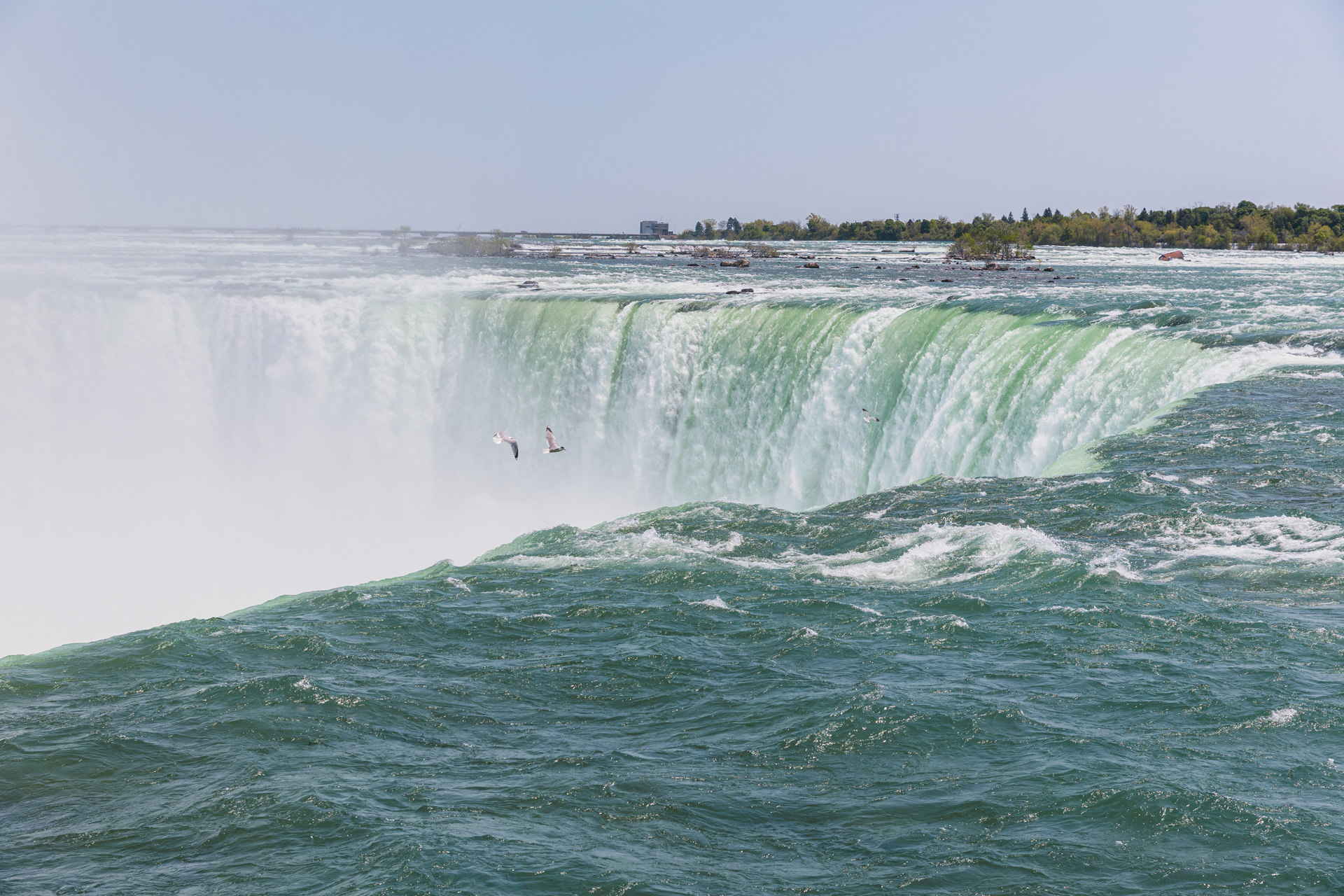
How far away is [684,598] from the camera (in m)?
12.0

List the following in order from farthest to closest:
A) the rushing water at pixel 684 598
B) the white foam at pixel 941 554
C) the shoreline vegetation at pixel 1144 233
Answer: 1. the shoreline vegetation at pixel 1144 233
2. the white foam at pixel 941 554
3. the rushing water at pixel 684 598

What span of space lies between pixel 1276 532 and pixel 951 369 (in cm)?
1020

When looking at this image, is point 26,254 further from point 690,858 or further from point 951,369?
point 690,858

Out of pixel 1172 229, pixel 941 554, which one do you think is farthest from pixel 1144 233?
pixel 941 554

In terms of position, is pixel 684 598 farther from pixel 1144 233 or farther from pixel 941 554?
pixel 1144 233

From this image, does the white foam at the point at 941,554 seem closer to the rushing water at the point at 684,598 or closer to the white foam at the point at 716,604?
the rushing water at the point at 684,598

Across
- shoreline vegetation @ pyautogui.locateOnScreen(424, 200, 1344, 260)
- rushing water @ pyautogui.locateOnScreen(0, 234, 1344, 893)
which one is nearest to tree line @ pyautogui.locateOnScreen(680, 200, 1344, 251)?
shoreline vegetation @ pyautogui.locateOnScreen(424, 200, 1344, 260)

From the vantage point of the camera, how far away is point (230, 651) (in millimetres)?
10883

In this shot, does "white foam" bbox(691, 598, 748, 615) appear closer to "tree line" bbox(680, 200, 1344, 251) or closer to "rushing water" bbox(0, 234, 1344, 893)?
"rushing water" bbox(0, 234, 1344, 893)

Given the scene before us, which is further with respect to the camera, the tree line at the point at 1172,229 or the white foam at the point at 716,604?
the tree line at the point at 1172,229

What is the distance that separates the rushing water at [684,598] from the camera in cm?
699

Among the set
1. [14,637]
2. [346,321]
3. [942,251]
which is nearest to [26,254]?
[346,321]

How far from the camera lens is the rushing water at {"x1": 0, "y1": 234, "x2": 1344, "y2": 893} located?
699 cm

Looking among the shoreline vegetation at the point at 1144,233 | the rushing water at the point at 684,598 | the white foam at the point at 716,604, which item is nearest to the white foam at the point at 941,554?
the rushing water at the point at 684,598
